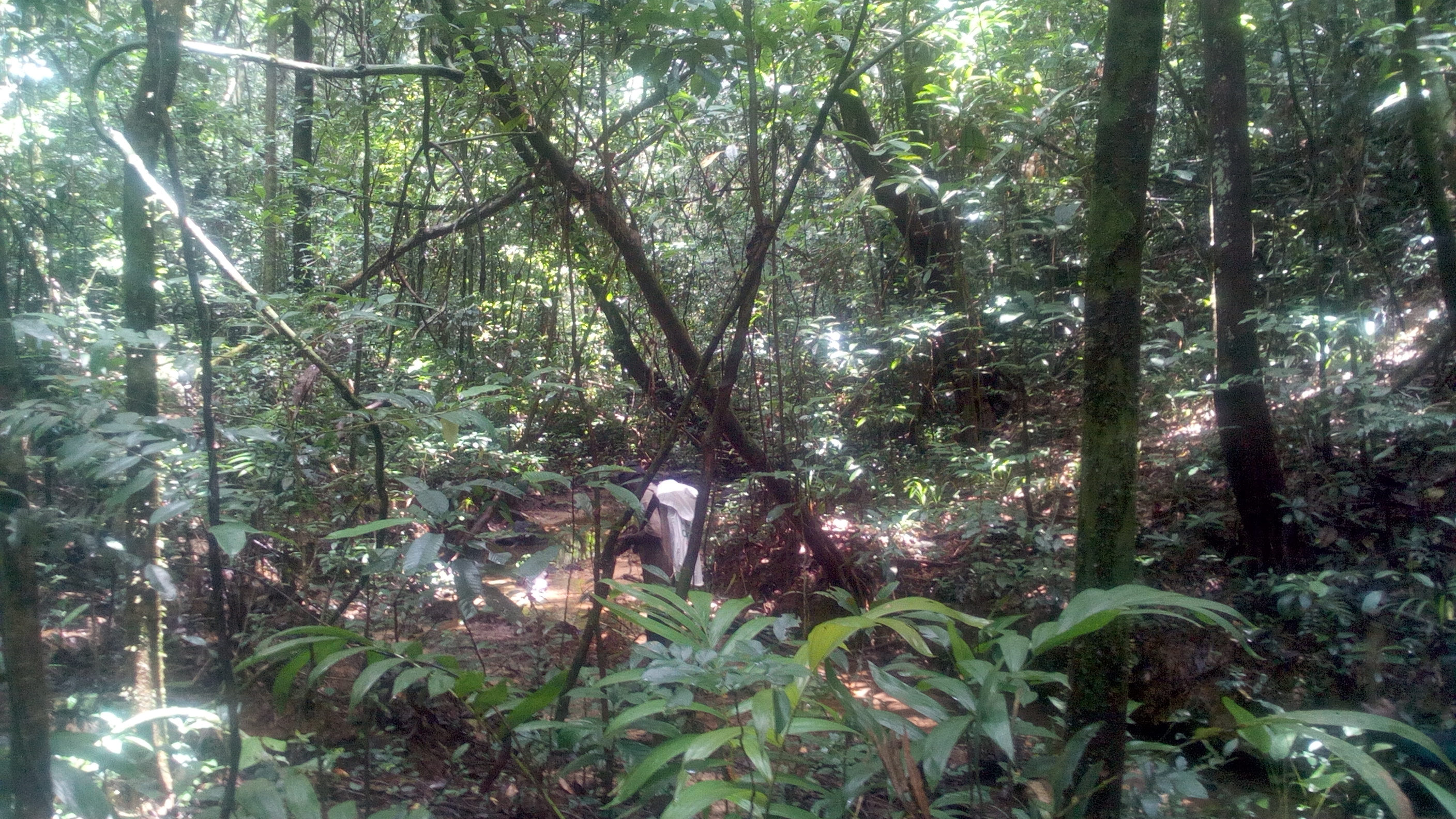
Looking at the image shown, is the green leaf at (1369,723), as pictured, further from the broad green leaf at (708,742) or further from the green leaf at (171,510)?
the green leaf at (171,510)

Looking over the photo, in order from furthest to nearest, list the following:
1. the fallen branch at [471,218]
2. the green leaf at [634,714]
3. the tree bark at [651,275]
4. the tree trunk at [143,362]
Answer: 1. the fallen branch at [471,218]
2. the tree bark at [651,275]
3. the tree trunk at [143,362]
4. the green leaf at [634,714]

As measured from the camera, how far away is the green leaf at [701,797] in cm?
120

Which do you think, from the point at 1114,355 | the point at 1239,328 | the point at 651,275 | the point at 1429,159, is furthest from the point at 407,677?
the point at 1429,159

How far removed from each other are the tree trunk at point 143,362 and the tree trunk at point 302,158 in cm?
A: 357

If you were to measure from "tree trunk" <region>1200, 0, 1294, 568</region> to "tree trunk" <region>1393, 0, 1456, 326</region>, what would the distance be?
2.72 ft

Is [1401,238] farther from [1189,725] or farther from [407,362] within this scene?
[407,362]

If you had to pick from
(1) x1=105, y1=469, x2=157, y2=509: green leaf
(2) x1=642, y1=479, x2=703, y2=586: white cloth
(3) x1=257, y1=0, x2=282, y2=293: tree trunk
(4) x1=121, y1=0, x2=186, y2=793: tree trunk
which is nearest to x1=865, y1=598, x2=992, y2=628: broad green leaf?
(1) x1=105, y1=469, x2=157, y2=509: green leaf

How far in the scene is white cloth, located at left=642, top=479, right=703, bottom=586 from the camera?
4.50 metres

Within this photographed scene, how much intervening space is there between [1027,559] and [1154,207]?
3007 millimetres

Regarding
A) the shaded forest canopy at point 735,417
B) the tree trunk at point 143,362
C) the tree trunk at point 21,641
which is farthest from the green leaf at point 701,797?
the tree trunk at point 143,362

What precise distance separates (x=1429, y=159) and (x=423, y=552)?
5.43 m

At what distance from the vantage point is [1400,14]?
4531 millimetres

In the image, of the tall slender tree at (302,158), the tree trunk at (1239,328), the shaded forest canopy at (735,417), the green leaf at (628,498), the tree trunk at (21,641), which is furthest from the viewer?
the tall slender tree at (302,158)

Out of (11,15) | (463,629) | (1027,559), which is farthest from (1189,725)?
(11,15)
